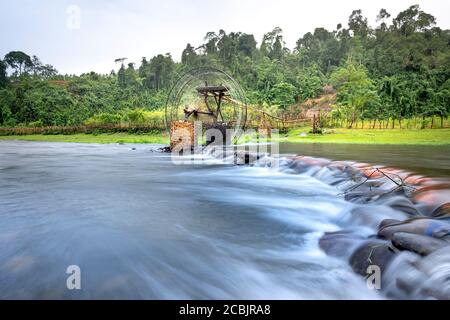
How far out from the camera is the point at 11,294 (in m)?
3.46

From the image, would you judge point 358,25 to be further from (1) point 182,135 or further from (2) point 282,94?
(1) point 182,135

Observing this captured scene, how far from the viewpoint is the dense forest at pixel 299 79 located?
34312mm

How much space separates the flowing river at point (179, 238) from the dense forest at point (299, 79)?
85.6 feet

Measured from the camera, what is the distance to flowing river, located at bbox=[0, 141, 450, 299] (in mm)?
3734

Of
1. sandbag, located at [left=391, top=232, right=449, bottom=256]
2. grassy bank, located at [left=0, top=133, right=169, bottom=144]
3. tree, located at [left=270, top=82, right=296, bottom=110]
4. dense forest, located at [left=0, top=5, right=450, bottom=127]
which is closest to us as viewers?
sandbag, located at [left=391, top=232, right=449, bottom=256]

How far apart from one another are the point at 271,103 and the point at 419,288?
44.4 meters

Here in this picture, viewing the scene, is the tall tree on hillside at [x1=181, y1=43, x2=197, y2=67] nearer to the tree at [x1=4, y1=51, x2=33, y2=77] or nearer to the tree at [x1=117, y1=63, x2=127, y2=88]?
the tree at [x1=117, y1=63, x2=127, y2=88]

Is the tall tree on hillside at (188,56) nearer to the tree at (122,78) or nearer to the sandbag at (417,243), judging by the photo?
the tree at (122,78)

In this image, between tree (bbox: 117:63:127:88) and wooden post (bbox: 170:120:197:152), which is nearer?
wooden post (bbox: 170:120:197:152)

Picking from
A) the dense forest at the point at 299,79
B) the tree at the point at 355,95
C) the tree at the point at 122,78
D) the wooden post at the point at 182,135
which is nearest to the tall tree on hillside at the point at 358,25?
the dense forest at the point at 299,79

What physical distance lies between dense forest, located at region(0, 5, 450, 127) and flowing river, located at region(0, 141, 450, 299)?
1028 inches

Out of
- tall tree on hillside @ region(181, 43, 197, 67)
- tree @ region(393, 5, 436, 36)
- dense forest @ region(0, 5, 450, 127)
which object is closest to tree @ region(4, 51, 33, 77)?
dense forest @ region(0, 5, 450, 127)

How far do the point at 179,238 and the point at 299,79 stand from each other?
57.8 meters

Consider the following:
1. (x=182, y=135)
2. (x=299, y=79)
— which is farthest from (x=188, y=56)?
(x=182, y=135)
